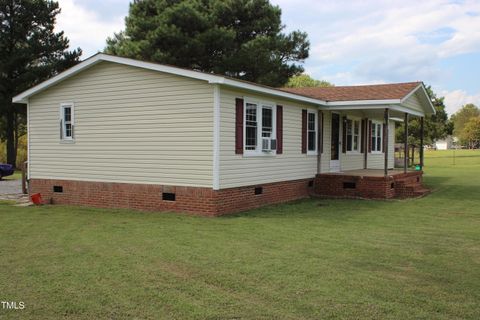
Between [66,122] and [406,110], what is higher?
[406,110]

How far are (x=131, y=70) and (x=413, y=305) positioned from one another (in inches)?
360

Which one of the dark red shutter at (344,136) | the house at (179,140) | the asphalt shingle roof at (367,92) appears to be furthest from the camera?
the dark red shutter at (344,136)

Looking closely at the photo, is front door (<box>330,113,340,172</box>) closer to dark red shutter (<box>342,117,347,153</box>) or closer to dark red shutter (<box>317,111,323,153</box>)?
dark red shutter (<box>342,117,347,153</box>)

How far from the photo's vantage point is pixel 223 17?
90.5 ft

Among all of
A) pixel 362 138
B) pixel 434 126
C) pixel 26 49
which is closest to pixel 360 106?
pixel 362 138

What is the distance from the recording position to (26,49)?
28797 mm

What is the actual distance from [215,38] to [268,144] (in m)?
14.6

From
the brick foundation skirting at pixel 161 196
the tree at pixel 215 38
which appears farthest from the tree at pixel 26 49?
the brick foundation skirting at pixel 161 196

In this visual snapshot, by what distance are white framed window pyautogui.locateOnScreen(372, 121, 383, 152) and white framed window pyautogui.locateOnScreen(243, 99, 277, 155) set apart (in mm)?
8699

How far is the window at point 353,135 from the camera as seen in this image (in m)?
17.8

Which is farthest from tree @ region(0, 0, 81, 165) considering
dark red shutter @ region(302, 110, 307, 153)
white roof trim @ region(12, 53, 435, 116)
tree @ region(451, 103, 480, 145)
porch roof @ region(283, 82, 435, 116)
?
tree @ region(451, 103, 480, 145)

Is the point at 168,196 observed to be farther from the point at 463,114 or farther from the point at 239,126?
the point at 463,114

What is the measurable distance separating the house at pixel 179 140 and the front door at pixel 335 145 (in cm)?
85

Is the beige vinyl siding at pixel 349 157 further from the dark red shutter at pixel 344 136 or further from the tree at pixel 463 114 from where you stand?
the tree at pixel 463 114
